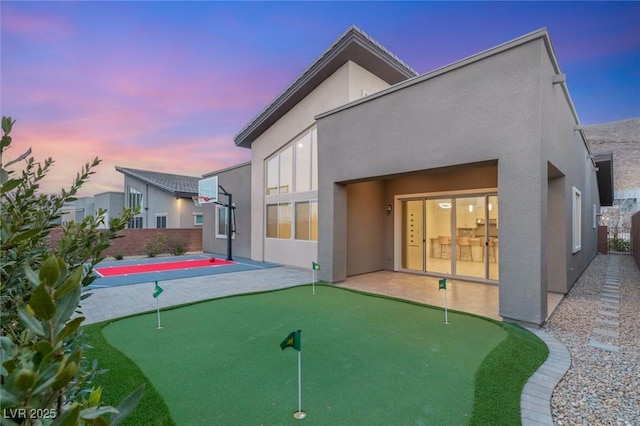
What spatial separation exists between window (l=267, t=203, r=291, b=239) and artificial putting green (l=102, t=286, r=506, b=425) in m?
5.92

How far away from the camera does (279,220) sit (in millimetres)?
12625

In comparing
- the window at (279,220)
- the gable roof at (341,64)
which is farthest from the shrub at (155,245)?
the gable roof at (341,64)

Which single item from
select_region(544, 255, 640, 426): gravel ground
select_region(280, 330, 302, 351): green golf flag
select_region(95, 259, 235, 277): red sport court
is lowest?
select_region(95, 259, 235, 277): red sport court

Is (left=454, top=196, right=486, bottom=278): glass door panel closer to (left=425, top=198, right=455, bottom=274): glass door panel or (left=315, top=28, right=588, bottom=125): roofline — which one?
(left=425, top=198, right=455, bottom=274): glass door panel

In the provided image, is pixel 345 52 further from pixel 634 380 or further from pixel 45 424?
pixel 45 424

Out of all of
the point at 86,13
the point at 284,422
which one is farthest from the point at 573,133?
the point at 86,13

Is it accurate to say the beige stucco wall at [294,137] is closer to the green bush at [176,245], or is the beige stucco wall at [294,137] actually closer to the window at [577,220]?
the green bush at [176,245]

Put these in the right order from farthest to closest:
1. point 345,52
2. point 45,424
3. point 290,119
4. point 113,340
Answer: point 290,119 → point 345,52 → point 113,340 → point 45,424

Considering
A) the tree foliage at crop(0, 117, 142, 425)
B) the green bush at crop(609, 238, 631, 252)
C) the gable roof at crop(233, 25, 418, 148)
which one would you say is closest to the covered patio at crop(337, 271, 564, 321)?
the tree foliage at crop(0, 117, 142, 425)

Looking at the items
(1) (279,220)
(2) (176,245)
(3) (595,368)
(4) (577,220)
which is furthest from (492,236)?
(2) (176,245)

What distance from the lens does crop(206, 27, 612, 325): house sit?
17.5ft

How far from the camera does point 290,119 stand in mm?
12141

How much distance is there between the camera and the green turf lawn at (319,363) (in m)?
2.90

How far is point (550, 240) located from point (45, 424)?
953 cm
